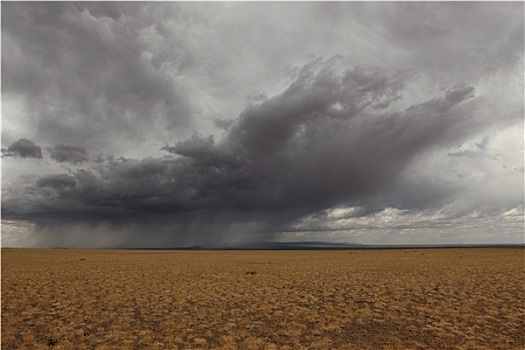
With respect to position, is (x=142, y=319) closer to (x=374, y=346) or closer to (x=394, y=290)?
(x=374, y=346)

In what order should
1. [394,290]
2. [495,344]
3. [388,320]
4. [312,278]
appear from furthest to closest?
1. [312,278]
2. [394,290]
3. [388,320]
4. [495,344]

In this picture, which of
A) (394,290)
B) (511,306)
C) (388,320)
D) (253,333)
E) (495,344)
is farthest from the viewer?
(394,290)

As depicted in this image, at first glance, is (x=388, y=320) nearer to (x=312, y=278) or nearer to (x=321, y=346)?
(x=321, y=346)

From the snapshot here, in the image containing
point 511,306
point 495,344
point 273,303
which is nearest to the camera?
point 495,344

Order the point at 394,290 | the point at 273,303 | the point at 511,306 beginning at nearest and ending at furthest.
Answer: the point at 511,306 < the point at 273,303 < the point at 394,290

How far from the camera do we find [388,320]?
1670 centimetres

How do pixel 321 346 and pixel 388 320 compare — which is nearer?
pixel 321 346

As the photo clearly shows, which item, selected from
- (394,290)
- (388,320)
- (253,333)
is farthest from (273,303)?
(394,290)

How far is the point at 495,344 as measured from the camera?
13.4 m

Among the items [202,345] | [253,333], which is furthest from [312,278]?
[202,345]

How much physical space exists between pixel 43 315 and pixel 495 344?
21285mm

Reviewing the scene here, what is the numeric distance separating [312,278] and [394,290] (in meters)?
8.47

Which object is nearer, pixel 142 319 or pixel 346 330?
pixel 346 330

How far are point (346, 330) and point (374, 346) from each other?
183 centimetres
